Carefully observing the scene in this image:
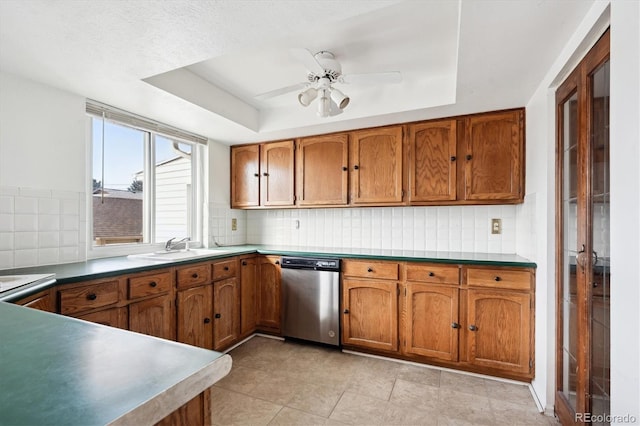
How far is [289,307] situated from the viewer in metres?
2.99

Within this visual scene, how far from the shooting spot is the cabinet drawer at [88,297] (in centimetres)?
167

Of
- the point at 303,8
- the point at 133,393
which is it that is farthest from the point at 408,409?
the point at 303,8

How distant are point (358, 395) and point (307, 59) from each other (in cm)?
221

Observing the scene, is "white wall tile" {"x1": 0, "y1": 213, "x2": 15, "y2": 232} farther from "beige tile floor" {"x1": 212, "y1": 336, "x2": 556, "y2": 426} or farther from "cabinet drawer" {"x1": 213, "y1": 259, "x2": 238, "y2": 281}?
"beige tile floor" {"x1": 212, "y1": 336, "x2": 556, "y2": 426}

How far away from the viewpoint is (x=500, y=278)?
2297 mm

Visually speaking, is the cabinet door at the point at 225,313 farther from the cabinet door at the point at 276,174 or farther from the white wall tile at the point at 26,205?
the white wall tile at the point at 26,205

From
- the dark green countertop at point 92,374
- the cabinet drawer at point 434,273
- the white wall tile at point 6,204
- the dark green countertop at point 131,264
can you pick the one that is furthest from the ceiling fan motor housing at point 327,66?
the white wall tile at point 6,204

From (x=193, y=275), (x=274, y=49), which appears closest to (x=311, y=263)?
(x=193, y=275)

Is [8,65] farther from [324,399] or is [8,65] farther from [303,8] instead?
[324,399]

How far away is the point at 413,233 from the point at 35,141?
306cm
